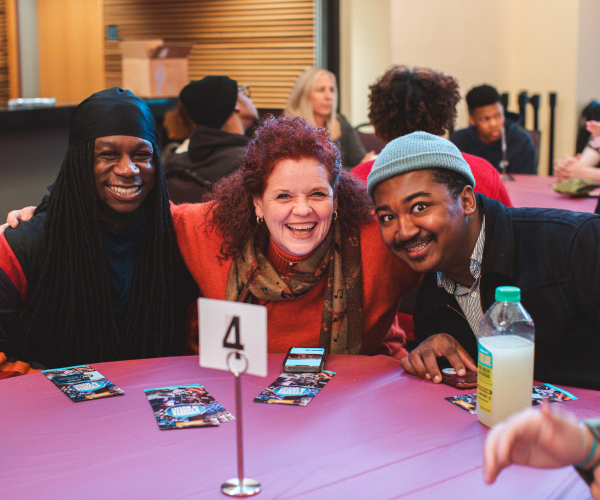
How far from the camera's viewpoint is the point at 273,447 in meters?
1.22

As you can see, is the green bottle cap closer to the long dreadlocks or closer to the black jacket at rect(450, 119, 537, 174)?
the long dreadlocks

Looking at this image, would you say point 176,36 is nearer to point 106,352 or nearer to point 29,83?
point 29,83

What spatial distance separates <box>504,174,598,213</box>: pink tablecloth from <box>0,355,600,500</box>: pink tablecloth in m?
2.28

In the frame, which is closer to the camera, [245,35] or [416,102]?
[416,102]

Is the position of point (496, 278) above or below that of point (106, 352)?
above

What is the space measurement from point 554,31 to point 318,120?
2.93 m

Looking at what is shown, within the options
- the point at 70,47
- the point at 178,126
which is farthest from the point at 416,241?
the point at 70,47

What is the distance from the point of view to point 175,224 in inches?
84.4

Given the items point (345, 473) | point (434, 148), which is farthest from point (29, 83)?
point (345, 473)

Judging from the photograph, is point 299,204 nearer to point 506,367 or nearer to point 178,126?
point 506,367

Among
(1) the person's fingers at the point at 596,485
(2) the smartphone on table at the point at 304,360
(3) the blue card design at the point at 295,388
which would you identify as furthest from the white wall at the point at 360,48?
(1) the person's fingers at the point at 596,485

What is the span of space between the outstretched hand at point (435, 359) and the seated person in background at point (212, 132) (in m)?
2.21

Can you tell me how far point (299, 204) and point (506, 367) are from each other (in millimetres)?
818

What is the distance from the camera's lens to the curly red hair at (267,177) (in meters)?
1.87
